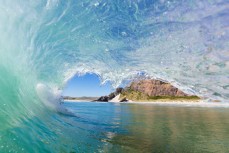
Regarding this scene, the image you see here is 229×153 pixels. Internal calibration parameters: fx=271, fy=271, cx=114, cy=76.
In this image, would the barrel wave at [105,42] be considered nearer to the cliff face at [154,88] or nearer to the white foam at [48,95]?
the white foam at [48,95]

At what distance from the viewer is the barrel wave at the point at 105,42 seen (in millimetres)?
10000

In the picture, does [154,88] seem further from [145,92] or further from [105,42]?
[105,42]

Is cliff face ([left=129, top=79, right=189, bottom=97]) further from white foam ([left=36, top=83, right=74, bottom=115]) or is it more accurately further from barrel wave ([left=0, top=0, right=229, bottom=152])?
barrel wave ([left=0, top=0, right=229, bottom=152])

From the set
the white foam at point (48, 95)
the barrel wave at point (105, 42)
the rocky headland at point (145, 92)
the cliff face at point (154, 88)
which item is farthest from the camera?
the cliff face at point (154, 88)

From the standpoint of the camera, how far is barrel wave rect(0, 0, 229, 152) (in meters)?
10.0

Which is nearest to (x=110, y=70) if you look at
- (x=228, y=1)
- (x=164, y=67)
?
(x=164, y=67)

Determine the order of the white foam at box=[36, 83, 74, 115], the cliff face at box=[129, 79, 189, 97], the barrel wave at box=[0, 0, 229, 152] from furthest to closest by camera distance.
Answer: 1. the cliff face at box=[129, 79, 189, 97]
2. the white foam at box=[36, 83, 74, 115]
3. the barrel wave at box=[0, 0, 229, 152]

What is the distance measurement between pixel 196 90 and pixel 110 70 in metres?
5.89

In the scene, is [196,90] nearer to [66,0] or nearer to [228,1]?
[228,1]

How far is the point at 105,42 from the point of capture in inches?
540

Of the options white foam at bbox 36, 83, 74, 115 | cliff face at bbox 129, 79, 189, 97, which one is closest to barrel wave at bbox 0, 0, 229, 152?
white foam at bbox 36, 83, 74, 115

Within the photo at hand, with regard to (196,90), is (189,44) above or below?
above

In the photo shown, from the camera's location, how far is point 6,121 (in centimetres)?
870

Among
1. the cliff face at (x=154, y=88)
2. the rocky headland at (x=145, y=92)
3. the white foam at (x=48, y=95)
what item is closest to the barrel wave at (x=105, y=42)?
the white foam at (x=48, y=95)
